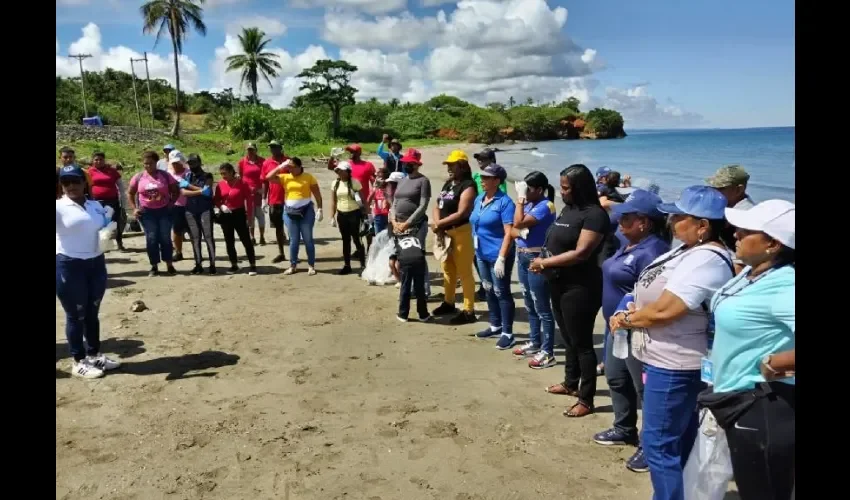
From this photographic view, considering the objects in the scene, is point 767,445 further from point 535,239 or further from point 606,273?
point 535,239

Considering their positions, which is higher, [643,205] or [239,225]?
[643,205]

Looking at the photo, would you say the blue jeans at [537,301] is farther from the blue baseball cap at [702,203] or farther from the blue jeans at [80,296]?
the blue jeans at [80,296]

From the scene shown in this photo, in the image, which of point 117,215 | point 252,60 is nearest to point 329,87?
point 252,60

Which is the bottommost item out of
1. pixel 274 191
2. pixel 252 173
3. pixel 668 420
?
pixel 668 420

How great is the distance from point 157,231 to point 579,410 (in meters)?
6.93

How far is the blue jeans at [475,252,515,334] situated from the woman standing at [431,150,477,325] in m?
0.39

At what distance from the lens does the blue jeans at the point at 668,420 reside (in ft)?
9.86

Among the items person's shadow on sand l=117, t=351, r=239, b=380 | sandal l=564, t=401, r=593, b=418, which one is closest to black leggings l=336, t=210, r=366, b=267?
person's shadow on sand l=117, t=351, r=239, b=380

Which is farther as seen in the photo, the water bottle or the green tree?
the green tree

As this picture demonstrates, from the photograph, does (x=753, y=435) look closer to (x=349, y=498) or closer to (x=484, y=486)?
(x=484, y=486)

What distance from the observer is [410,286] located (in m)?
6.98

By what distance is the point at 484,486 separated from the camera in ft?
12.1

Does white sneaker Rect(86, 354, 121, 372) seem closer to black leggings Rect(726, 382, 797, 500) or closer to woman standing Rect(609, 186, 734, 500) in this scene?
woman standing Rect(609, 186, 734, 500)

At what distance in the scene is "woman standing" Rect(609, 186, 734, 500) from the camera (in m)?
2.82
